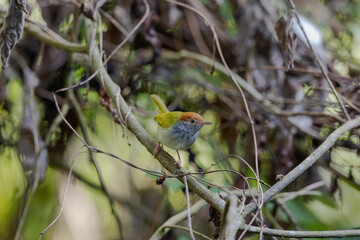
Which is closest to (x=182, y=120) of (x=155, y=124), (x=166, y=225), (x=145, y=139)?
(x=145, y=139)

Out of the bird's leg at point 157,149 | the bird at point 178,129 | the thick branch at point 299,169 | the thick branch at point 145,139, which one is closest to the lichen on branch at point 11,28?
the thick branch at point 145,139

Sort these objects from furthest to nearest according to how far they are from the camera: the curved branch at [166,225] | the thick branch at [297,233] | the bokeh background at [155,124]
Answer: the bokeh background at [155,124], the curved branch at [166,225], the thick branch at [297,233]

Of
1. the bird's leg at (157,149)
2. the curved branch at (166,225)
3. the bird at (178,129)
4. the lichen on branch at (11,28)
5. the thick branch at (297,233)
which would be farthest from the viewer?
the curved branch at (166,225)

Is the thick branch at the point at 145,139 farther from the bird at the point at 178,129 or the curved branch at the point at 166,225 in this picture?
the curved branch at the point at 166,225

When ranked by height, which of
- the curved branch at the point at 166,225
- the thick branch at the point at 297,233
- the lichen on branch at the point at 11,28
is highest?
the lichen on branch at the point at 11,28

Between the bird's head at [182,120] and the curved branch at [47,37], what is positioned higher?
the curved branch at [47,37]

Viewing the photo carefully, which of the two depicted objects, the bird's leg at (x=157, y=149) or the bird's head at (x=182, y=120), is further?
the bird's head at (x=182, y=120)

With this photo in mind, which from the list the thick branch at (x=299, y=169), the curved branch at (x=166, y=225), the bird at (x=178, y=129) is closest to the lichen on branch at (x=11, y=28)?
the bird at (x=178, y=129)

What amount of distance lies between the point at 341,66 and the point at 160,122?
6.51 feet

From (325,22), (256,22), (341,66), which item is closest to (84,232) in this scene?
(256,22)

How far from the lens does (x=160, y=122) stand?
215 centimetres

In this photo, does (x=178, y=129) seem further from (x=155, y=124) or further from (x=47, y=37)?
(x=155, y=124)

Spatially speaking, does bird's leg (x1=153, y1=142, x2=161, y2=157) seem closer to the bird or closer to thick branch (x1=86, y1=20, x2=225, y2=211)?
thick branch (x1=86, y1=20, x2=225, y2=211)

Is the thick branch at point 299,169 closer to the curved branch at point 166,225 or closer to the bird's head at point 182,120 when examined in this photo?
the bird's head at point 182,120
